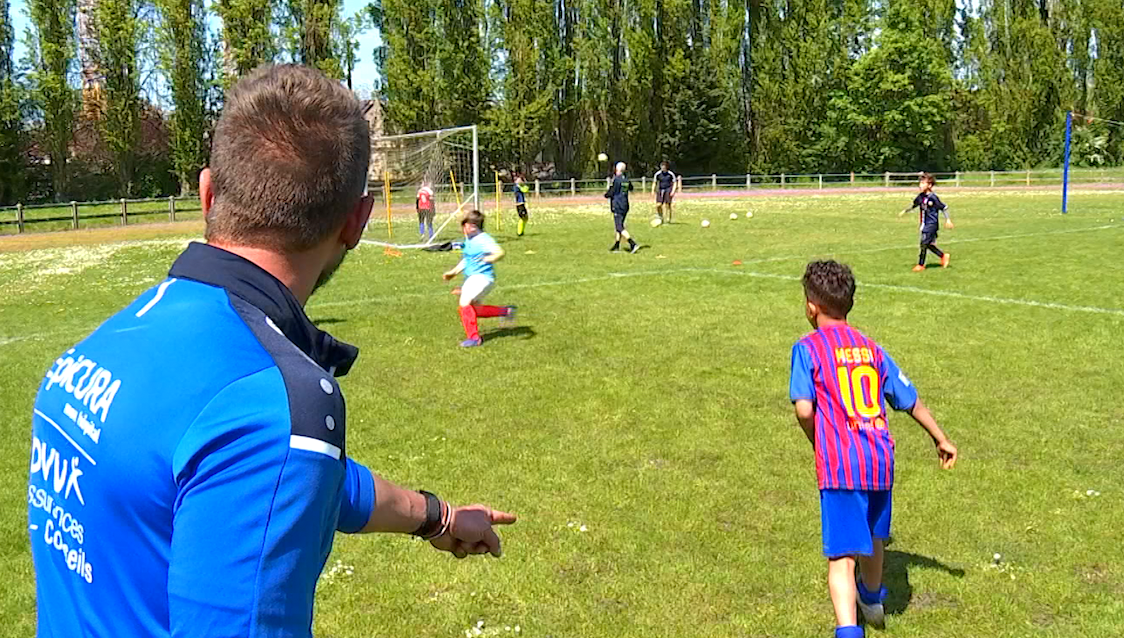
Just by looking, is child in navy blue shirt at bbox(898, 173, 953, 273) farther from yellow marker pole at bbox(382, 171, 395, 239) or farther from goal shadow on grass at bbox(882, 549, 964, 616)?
yellow marker pole at bbox(382, 171, 395, 239)

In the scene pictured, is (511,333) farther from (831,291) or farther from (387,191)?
(387,191)

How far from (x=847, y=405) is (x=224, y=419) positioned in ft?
11.2

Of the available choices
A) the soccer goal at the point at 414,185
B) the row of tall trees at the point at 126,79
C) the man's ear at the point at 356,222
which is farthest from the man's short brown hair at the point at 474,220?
the row of tall trees at the point at 126,79

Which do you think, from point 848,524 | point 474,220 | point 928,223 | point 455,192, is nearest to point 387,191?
point 455,192

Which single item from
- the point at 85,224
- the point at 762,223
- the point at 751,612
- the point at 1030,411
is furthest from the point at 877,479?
the point at 85,224

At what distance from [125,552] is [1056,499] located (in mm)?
6031

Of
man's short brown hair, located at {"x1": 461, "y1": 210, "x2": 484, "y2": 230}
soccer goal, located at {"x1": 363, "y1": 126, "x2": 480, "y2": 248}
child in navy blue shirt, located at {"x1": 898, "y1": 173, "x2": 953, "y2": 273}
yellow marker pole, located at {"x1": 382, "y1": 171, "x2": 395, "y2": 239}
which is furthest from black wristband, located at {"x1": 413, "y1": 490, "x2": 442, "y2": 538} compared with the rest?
yellow marker pole, located at {"x1": 382, "y1": 171, "x2": 395, "y2": 239}

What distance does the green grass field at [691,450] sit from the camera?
4.88 m

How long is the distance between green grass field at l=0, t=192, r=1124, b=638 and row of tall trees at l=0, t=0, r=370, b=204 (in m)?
35.4

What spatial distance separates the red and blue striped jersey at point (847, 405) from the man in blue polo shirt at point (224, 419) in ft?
9.79

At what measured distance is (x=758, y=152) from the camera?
63344 mm

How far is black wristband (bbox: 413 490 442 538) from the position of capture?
2227 mm

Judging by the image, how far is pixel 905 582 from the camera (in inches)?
200

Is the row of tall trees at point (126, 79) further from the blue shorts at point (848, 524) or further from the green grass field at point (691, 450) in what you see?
the blue shorts at point (848, 524)
